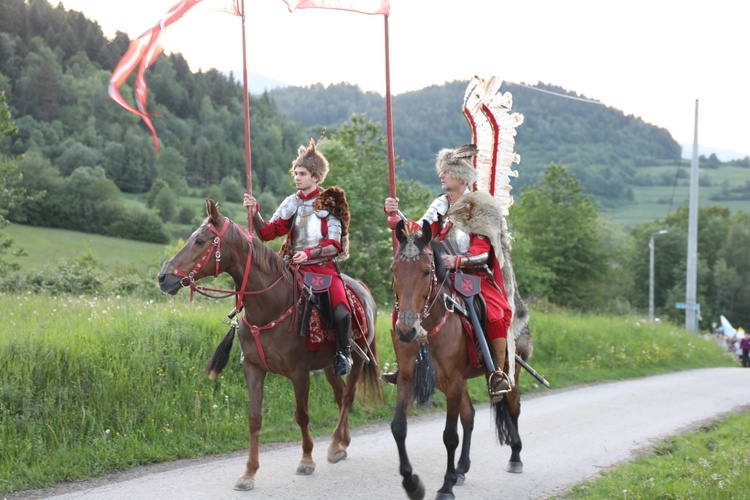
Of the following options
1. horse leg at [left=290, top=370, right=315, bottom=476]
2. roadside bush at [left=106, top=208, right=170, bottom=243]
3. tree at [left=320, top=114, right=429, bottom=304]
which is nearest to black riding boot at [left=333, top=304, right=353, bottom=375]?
horse leg at [left=290, top=370, right=315, bottom=476]

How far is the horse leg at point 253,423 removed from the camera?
23.6 feet

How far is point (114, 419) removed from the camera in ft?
27.9

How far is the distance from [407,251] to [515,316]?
2475 millimetres

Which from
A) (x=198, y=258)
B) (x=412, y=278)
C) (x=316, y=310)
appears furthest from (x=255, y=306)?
(x=412, y=278)

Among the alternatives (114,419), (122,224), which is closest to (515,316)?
(114,419)

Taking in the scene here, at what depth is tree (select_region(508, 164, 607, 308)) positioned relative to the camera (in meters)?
40.4

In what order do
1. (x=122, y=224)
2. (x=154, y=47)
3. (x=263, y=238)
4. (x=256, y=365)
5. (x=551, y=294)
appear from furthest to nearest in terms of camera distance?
(x=122, y=224)
(x=551, y=294)
(x=263, y=238)
(x=256, y=365)
(x=154, y=47)

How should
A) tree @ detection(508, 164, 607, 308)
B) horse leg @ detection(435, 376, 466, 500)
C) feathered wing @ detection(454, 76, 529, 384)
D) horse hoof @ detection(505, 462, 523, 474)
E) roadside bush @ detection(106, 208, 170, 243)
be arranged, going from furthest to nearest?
roadside bush @ detection(106, 208, 170, 243)
tree @ detection(508, 164, 607, 308)
feathered wing @ detection(454, 76, 529, 384)
horse hoof @ detection(505, 462, 523, 474)
horse leg @ detection(435, 376, 466, 500)

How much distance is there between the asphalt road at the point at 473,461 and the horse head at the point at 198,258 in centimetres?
186

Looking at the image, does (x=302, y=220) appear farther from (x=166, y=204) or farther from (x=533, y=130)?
(x=533, y=130)

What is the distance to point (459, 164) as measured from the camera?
771 cm

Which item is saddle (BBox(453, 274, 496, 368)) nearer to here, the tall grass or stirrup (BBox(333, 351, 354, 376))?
stirrup (BBox(333, 351, 354, 376))

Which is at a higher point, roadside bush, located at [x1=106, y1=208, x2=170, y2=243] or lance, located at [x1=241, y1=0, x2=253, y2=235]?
lance, located at [x1=241, y1=0, x2=253, y2=235]

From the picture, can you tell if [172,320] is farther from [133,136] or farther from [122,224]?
[133,136]
